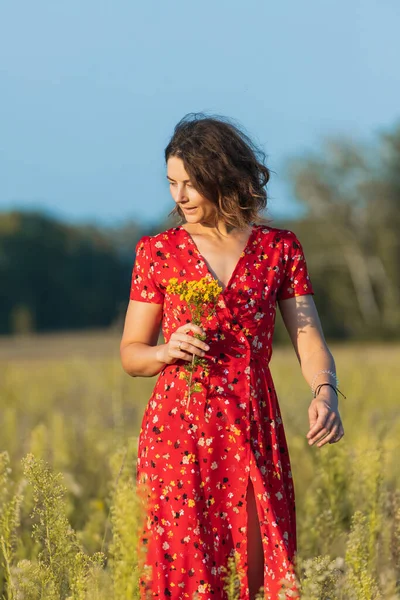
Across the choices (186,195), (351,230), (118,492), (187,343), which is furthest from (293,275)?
(351,230)

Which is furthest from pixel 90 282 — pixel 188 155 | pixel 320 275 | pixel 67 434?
pixel 188 155

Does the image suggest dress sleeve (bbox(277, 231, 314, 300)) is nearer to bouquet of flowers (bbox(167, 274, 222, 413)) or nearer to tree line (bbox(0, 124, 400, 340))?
bouquet of flowers (bbox(167, 274, 222, 413))

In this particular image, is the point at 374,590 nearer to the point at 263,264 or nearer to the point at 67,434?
the point at 263,264

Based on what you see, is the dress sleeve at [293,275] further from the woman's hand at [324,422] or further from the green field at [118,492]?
the green field at [118,492]

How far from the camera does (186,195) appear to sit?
2.78 metres

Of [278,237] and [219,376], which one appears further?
[278,237]

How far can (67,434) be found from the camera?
6.29 m

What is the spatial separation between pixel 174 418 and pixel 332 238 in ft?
112

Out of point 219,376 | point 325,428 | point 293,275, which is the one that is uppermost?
point 293,275

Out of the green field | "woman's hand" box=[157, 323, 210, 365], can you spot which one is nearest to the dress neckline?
"woman's hand" box=[157, 323, 210, 365]

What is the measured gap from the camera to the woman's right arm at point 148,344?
8.27 feet

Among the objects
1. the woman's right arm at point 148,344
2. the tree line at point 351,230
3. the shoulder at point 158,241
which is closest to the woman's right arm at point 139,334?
the woman's right arm at point 148,344

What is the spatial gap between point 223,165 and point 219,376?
0.57m

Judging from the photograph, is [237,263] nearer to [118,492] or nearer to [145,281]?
[145,281]
